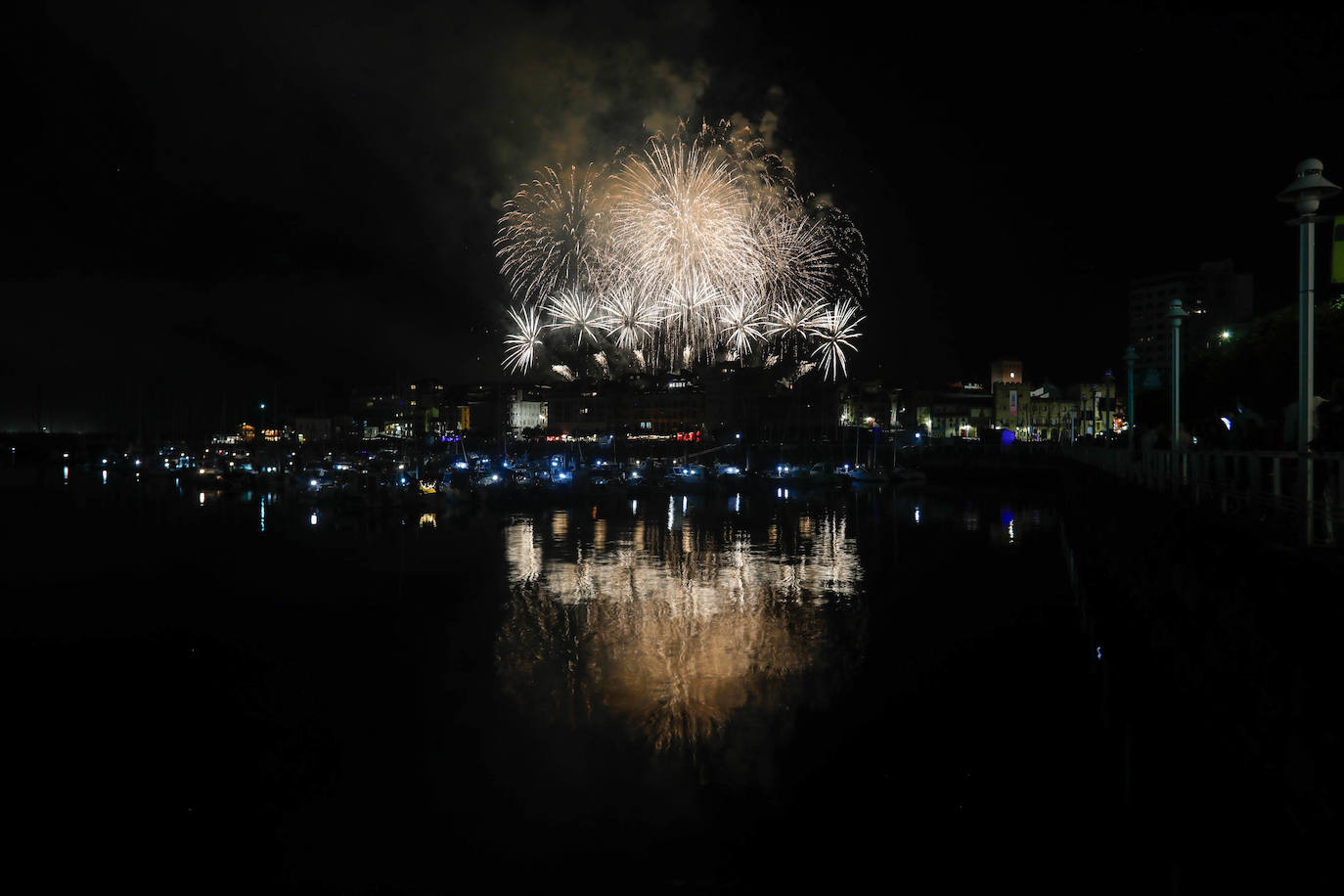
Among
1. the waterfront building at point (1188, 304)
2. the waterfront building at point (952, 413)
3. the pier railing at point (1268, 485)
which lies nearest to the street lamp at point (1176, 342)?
the pier railing at point (1268, 485)

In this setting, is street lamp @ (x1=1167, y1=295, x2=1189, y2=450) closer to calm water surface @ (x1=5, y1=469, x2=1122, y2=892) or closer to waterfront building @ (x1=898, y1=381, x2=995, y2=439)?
calm water surface @ (x1=5, y1=469, x2=1122, y2=892)

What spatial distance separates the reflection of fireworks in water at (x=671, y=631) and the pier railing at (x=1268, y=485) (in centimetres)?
543

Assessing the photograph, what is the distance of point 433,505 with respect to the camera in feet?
134

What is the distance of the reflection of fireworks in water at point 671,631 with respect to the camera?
10750 millimetres

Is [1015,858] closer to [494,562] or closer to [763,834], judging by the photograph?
[763,834]

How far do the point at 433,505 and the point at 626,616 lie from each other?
2695cm

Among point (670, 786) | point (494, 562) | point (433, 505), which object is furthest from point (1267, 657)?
point (433, 505)

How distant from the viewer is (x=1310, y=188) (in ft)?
28.4

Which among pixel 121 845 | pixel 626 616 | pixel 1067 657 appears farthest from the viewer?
pixel 626 616

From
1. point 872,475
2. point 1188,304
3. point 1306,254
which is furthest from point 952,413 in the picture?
point 1306,254

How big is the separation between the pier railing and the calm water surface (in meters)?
2.89

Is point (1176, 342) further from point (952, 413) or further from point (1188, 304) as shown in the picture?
point (952, 413)

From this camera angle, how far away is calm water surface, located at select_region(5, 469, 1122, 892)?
23.7 ft

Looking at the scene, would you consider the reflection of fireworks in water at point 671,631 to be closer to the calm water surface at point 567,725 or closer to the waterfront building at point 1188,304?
the calm water surface at point 567,725
